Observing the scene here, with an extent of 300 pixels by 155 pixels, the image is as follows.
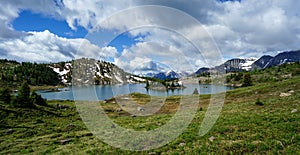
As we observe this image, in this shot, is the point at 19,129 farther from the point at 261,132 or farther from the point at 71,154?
the point at 261,132

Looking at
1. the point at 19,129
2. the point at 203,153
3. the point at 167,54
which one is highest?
the point at 167,54

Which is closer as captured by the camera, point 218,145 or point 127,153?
point 218,145

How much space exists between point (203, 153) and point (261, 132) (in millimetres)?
5414

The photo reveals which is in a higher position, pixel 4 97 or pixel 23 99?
pixel 4 97

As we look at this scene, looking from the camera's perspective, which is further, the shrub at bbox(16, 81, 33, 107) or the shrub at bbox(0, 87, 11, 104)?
the shrub at bbox(0, 87, 11, 104)

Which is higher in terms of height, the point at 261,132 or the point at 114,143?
the point at 261,132

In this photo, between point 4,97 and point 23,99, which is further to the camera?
point 4,97

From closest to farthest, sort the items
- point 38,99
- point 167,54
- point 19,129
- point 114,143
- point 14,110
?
point 114,143 → point 167,54 → point 19,129 → point 14,110 → point 38,99

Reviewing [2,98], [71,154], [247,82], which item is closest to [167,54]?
[71,154]

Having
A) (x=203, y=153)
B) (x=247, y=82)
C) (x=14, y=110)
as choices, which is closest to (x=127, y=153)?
(x=203, y=153)

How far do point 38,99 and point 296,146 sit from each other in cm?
5276

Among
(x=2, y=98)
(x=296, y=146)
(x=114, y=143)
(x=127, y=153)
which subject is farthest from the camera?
(x=2, y=98)

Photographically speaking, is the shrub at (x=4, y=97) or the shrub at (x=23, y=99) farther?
the shrub at (x=4, y=97)

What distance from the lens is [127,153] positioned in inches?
557
